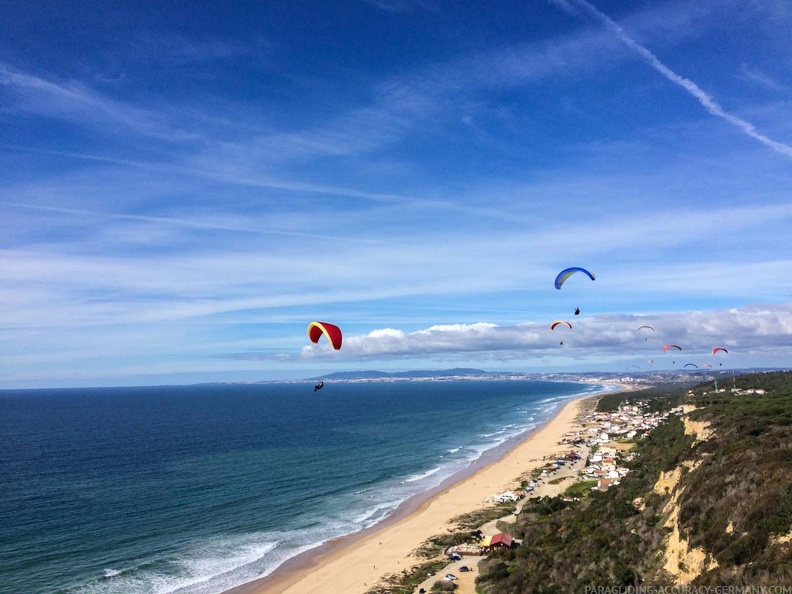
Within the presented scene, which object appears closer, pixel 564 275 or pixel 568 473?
pixel 564 275

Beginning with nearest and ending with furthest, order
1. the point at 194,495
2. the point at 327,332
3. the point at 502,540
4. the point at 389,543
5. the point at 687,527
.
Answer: the point at 687,527 < the point at 327,332 < the point at 502,540 < the point at 389,543 < the point at 194,495

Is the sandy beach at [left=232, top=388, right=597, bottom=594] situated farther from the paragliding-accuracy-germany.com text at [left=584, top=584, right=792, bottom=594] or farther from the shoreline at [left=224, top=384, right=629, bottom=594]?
the paragliding-accuracy-germany.com text at [left=584, top=584, right=792, bottom=594]

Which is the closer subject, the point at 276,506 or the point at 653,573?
the point at 653,573

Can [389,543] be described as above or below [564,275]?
below

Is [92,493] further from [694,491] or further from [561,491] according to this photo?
[694,491]

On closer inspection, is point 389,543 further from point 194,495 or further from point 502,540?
point 194,495

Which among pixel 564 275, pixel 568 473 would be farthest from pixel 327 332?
pixel 568 473

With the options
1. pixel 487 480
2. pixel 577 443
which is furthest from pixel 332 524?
pixel 577 443
